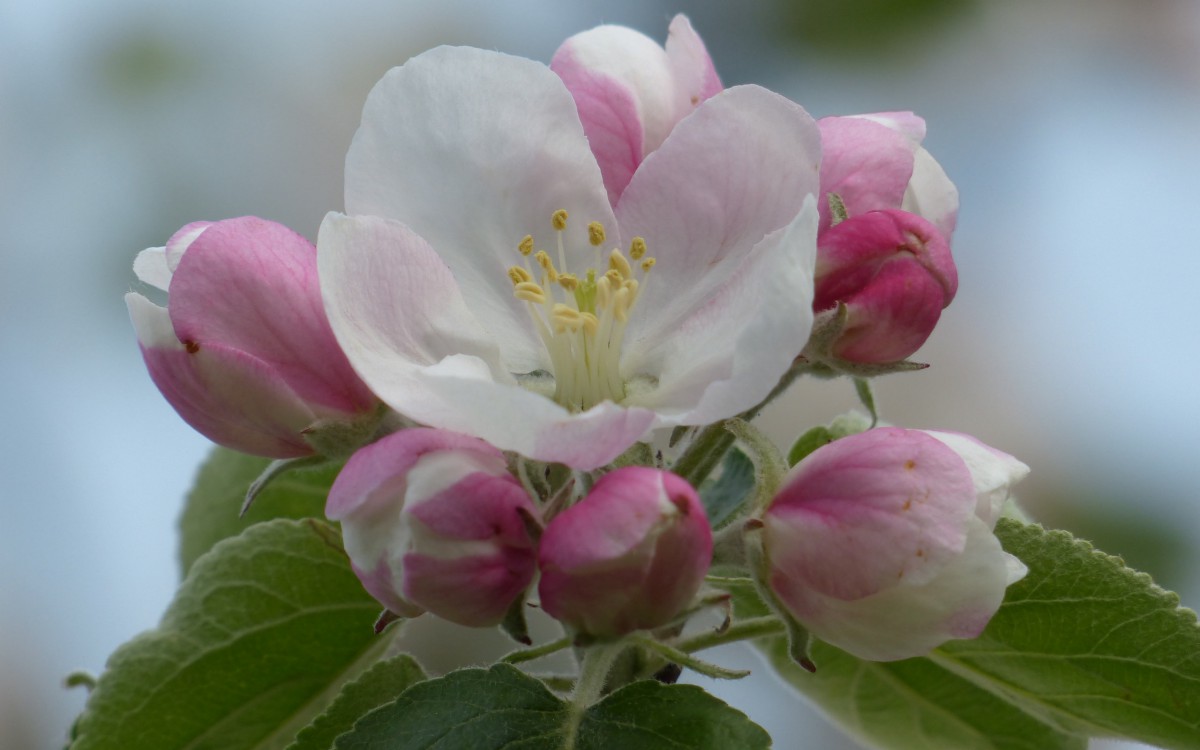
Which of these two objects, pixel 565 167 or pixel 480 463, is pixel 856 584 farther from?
pixel 565 167

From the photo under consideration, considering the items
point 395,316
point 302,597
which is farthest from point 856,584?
point 302,597

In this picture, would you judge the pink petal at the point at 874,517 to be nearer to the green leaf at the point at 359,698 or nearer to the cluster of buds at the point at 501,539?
the cluster of buds at the point at 501,539

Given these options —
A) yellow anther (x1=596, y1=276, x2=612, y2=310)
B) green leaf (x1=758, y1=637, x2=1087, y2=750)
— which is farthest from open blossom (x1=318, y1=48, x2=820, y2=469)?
green leaf (x1=758, y1=637, x2=1087, y2=750)

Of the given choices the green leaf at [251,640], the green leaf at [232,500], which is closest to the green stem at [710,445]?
the green leaf at [251,640]

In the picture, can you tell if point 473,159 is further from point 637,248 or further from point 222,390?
point 222,390

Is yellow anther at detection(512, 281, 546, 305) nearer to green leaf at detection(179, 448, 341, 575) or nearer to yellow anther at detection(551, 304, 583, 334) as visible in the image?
yellow anther at detection(551, 304, 583, 334)
